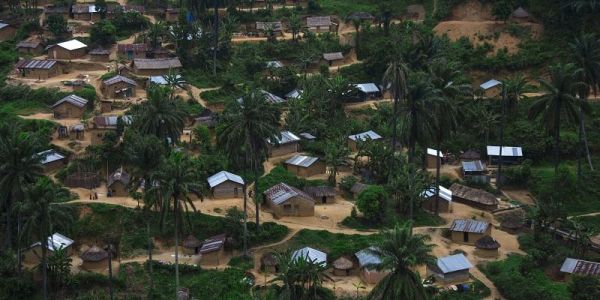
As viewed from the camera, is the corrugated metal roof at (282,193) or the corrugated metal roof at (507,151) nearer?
the corrugated metal roof at (282,193)

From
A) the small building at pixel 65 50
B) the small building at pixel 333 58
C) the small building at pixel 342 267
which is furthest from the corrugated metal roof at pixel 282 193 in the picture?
the small building at pixel 65 50

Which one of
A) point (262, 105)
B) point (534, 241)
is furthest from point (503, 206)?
point (262, 105)

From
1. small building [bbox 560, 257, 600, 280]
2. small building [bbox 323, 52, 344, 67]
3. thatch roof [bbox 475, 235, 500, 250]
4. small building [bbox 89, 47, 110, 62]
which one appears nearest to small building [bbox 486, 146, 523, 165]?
thatch roof [bbox 475, 235, 500, 250]

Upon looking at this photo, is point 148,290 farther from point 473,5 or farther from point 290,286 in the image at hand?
point 473,5

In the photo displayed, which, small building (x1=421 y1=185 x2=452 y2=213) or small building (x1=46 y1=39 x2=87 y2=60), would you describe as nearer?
small building (x1=421 y1=185 x2=452 y2=213)

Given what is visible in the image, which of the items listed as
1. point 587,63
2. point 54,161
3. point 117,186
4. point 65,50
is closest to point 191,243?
point 117,186

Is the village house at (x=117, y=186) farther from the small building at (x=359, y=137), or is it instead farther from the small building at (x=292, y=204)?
the small building at (x=359, y=137)

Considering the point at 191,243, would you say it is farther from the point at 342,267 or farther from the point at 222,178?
the point at 342,267

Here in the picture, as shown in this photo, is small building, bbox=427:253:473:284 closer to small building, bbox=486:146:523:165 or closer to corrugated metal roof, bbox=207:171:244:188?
corrugated metal roof, bbox=207:171:244:188
